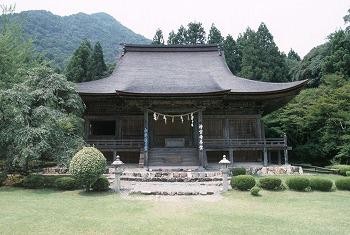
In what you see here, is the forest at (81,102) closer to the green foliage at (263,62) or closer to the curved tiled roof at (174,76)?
the green foliage at (263,62)

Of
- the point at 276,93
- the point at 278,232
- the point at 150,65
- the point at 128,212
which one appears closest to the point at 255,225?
the point at 278,232

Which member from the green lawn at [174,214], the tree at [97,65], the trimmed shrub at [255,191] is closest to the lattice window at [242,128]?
the green lawn at [174,214]

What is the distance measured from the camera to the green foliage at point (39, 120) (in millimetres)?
15773

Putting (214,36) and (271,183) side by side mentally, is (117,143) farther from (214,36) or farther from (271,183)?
(214,36)

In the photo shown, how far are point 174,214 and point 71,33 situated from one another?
82.0 metres

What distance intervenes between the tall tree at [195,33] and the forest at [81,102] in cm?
1157

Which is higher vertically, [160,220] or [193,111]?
[193,111]

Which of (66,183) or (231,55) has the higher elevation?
(231,55)

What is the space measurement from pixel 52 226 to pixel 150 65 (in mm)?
21811

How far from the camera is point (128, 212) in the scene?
437 inches

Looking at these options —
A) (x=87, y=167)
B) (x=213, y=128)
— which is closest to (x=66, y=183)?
(x=87, y=167)

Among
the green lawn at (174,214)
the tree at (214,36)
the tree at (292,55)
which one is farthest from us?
the tree at (292,55)

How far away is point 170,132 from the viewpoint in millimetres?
24453

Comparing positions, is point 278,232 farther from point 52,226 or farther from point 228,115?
point 228,115
